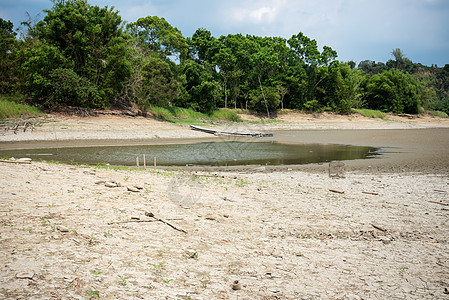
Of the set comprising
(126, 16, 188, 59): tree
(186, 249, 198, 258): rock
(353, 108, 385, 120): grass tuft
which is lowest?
(186, 249, 198, 258): rock

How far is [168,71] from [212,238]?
3574cm

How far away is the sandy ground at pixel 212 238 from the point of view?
146 inches

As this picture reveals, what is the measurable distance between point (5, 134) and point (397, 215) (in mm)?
25600

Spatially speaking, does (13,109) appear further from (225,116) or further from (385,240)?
(385,240)

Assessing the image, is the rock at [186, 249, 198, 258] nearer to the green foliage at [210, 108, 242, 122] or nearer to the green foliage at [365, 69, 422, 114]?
the green foliage at [210, 108, 242, 122]

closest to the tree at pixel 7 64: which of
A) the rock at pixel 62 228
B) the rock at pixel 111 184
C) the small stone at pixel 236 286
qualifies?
the rock at pixel 111 184

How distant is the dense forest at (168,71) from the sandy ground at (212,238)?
26.4 meters

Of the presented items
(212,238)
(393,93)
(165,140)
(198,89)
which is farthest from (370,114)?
(212,238)

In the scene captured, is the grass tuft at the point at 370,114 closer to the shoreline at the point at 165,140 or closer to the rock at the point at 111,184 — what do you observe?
the shoreline at the point at 165,140

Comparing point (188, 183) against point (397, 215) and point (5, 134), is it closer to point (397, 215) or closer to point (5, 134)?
point (397, 215)

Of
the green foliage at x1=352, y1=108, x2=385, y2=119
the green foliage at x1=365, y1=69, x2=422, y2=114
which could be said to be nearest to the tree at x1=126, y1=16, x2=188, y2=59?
the green foliage at x1=352, y1=108, x2=385, y2=119

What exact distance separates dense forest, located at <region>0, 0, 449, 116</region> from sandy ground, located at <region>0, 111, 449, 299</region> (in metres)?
26.4

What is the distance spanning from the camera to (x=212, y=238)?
5.25 m

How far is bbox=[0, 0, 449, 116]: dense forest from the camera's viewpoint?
30641mm
